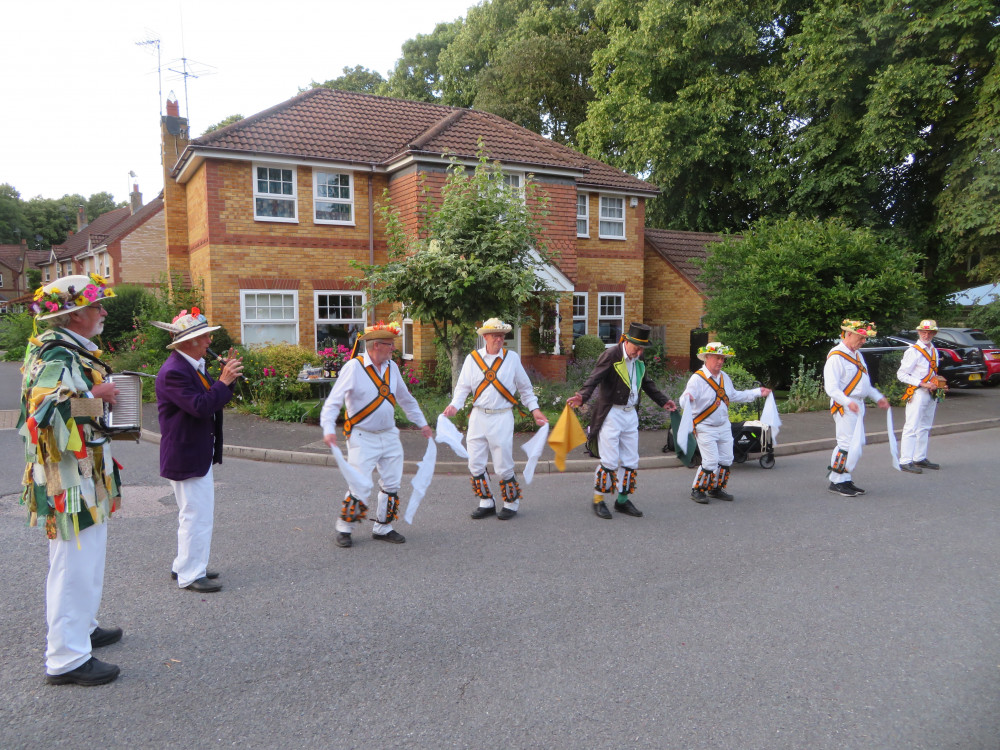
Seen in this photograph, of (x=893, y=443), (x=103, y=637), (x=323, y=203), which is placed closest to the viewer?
(x=103, y=637)

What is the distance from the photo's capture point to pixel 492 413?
6945 mm

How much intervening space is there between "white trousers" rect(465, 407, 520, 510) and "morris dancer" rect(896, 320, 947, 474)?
240 inches

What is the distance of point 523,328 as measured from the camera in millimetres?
18375

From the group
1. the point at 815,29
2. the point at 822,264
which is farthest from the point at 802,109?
the point at 822,264

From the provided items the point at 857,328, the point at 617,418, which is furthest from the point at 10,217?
the point at 857,328

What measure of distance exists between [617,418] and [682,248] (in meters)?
17.9

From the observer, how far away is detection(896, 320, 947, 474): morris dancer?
951 cm

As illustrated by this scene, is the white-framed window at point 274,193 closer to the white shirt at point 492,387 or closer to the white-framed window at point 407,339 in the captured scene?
the white-framed window at point 407,339

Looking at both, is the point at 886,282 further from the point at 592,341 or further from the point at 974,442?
the point at 592,341

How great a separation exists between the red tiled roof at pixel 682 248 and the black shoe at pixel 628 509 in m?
16.0

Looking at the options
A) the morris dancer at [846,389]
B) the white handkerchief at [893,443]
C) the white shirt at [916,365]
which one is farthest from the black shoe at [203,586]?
the white shirt at [916,365]

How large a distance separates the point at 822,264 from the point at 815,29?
36.8ft

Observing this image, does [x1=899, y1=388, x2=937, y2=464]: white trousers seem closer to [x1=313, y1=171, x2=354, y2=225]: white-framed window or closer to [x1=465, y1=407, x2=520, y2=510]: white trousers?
[x1=465, y1=407, x2=520, y2=510]: white trousers

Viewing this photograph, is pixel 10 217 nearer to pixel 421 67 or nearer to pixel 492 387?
pixel 421 67
